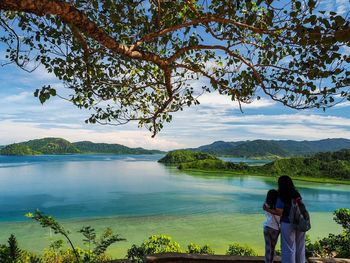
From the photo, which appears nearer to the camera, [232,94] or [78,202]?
[232,94]

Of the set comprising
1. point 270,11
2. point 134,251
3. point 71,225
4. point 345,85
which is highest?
point 270,11

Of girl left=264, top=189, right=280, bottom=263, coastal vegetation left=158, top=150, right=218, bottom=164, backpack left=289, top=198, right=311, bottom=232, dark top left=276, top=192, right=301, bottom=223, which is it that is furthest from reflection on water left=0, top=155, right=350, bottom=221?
backpack left=289, top=198, right=311, bottom=232

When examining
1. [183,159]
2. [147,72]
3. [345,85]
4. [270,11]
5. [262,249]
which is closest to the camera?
[270,11]

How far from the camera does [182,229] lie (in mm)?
29594

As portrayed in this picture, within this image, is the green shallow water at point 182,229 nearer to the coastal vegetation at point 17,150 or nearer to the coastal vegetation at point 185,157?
the coastal vegetation at point 185,157

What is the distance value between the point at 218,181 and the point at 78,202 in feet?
93.4

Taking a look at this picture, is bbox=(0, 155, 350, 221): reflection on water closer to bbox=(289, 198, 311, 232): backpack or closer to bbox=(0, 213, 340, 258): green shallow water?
bbox=(0, 213, 340, 258): green shallow water

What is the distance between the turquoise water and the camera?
1074 inches

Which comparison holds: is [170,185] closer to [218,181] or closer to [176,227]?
[218,181]

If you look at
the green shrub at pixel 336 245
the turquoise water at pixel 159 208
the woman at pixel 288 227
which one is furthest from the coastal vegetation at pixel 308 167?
the woman at pixel 288 227

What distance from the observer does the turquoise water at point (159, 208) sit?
89.5 ft

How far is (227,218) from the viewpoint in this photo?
34656 millimetres

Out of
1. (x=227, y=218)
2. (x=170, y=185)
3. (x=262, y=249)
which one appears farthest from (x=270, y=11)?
(x=170, y=185)

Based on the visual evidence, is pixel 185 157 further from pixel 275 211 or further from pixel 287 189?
pixel 287 189
